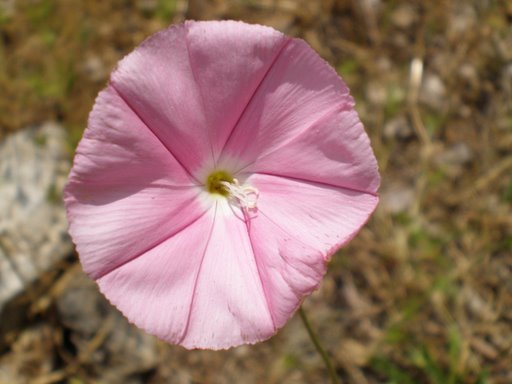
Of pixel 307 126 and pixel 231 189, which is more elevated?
pixel 307 126

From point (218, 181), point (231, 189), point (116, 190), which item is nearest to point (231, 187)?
point (231, 189)

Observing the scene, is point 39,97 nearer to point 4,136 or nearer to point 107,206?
point 4,136

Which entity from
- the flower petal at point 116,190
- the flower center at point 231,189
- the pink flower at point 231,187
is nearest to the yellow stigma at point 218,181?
the flower center at point 231,189

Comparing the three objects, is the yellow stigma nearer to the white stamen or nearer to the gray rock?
the white stamen

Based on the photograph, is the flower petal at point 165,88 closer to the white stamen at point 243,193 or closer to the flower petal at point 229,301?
the white stamen at point 243,193

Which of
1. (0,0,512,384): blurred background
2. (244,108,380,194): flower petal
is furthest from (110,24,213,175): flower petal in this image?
(0,0,512,384): blurred background

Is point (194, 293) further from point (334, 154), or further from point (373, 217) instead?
point (373, 217)
